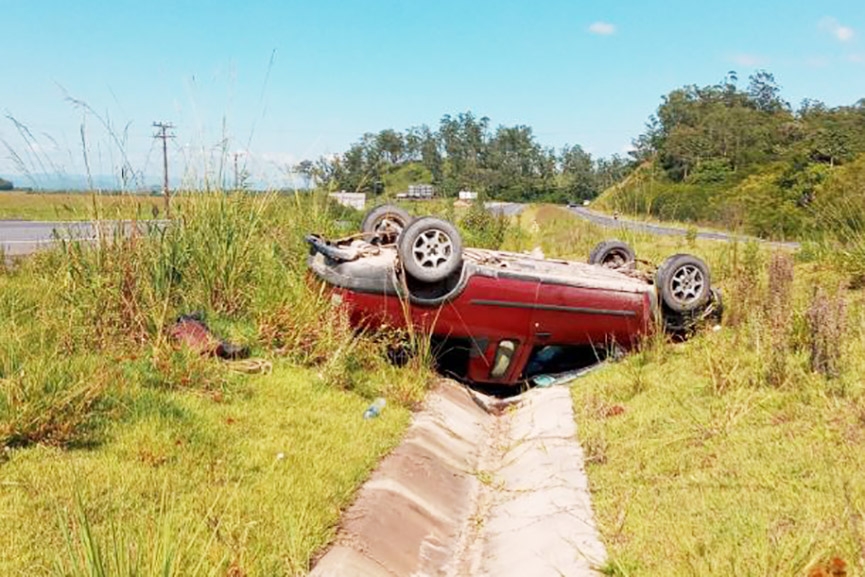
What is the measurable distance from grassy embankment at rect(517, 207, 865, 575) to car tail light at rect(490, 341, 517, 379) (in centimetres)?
88

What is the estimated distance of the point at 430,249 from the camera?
25.3ft

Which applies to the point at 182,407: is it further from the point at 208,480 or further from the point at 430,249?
the point at 430,249

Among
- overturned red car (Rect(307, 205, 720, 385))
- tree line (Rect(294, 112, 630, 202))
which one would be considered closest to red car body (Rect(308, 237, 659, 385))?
overturned red car (Rect(307, 205, 720, 385))

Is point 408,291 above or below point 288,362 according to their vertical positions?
above

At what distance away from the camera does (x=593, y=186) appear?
7125cm

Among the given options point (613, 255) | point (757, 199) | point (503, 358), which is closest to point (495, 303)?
point (503, 358)

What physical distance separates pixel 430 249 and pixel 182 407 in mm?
3185

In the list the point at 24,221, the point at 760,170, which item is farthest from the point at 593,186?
the point at 24,221

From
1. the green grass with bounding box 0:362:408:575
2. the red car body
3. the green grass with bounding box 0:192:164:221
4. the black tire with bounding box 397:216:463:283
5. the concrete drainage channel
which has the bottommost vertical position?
the concrete drainage channel

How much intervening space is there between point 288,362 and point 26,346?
242 cm

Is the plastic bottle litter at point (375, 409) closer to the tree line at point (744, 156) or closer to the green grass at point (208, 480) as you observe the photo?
the green grass at point (208, 480)

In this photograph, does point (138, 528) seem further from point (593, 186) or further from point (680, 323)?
point (593, 186)

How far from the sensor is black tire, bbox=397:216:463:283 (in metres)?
7.61

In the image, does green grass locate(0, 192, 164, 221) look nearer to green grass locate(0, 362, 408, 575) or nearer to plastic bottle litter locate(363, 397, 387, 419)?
green grass locate(0, 362, 408, 575)
